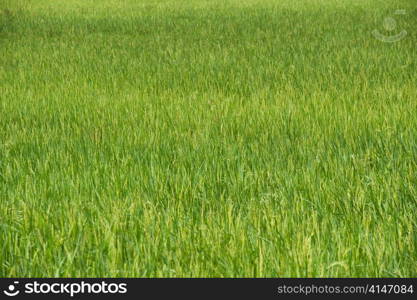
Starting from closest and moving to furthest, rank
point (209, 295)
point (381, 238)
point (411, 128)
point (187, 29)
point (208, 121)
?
point (209, 295) → point (381, 238) → point (411, 128) → point (208, 121) → point (187, 29)

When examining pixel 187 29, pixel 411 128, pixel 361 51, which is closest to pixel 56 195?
pixel 411 128

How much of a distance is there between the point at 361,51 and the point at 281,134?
4862 millimetres

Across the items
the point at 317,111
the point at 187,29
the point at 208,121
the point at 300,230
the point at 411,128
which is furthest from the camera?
the point at 187,29

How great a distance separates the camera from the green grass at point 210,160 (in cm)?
275

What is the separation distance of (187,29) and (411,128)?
865cm

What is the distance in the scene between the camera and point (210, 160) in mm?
4246

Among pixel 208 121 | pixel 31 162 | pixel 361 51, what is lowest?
→ pixel 31 162

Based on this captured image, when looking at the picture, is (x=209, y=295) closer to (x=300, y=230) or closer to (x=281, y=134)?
(x=300, y=230)

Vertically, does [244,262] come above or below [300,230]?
below

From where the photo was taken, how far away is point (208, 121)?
5.39 metres

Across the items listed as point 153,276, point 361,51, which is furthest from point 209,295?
point 361,51

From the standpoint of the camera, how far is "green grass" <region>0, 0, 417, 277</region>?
2746 millimetres

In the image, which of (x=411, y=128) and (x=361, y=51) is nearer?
(x=411, y=128)

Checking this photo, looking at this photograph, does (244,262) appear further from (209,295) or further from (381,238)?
(381,238)
